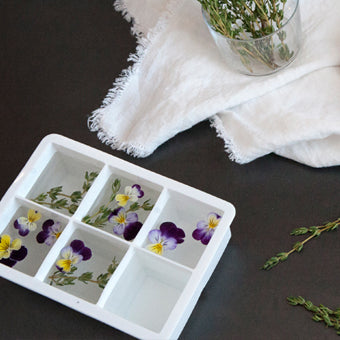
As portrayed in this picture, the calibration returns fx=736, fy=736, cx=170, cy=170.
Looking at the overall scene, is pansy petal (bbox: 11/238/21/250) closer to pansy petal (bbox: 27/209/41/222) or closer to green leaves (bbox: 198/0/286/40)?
pansy petal (bbox: 27/209/41/222)

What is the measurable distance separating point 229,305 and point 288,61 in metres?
0.46

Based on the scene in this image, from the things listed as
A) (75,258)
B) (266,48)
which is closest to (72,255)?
(75,258)

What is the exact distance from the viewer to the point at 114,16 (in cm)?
154

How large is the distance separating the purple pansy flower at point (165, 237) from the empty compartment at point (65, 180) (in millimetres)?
149

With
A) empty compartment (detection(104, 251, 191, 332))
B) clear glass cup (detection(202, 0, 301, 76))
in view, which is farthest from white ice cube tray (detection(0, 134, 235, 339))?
clear glass cup (detection(202, 0, 301, 76))

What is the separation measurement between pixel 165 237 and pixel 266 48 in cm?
40

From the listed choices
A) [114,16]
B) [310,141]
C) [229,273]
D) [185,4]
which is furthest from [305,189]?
[114,16]

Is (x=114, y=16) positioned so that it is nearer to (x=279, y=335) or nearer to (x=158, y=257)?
(x=158, y=257)

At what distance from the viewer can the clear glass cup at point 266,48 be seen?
1.31m

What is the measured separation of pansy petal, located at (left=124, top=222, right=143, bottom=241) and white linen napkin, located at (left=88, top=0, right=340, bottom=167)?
0.67 ft

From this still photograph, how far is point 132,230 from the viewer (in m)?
1.21

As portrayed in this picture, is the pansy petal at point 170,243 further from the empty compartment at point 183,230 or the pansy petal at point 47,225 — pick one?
the pansy petal at point 47,225

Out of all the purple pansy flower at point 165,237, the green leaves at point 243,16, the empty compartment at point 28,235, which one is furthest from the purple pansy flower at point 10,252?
the green leaves at point 243,16

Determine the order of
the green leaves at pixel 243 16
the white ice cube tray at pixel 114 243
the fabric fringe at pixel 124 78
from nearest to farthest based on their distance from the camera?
the white ice cube tray at pixel 114 243 < the green leaves at pixel 243 16 < the fabric fringe at pixel 124 78
